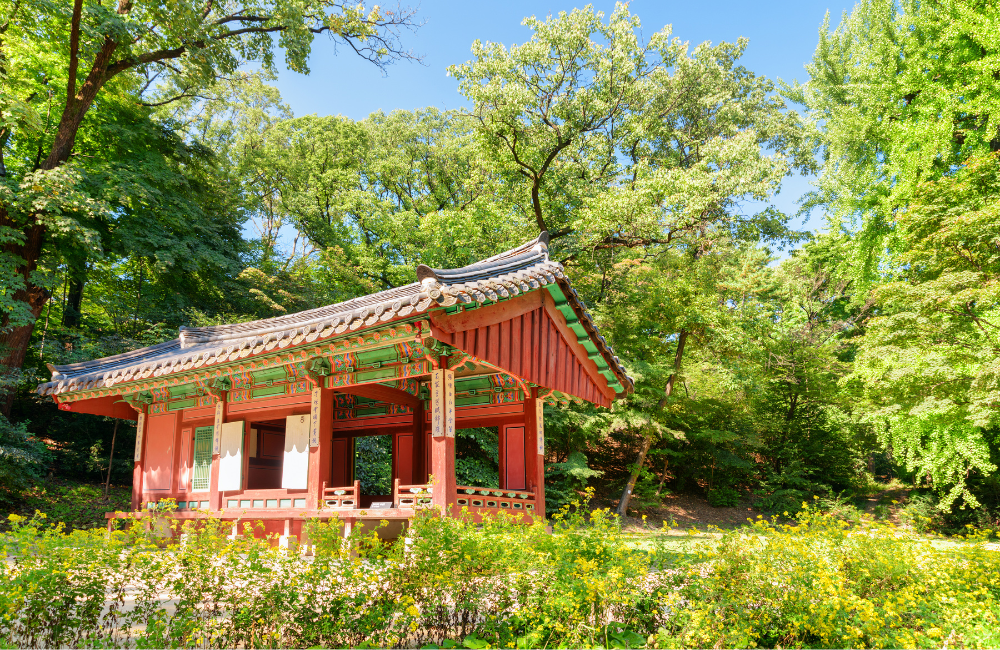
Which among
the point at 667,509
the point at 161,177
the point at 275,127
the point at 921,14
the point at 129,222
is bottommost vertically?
the point at 667,509

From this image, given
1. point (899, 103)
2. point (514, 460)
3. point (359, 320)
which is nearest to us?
point (359, 320)

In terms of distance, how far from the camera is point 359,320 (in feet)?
23.5

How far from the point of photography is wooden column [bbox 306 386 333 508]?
9.11m

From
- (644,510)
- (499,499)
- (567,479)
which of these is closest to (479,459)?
(567,479)

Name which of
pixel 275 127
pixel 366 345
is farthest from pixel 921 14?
pixel 275 127

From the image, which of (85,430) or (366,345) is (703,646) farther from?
(85,430)

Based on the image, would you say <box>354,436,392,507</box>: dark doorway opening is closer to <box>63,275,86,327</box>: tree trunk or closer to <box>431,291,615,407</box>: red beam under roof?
<box>431,291,615,407</box>: red beam under roof

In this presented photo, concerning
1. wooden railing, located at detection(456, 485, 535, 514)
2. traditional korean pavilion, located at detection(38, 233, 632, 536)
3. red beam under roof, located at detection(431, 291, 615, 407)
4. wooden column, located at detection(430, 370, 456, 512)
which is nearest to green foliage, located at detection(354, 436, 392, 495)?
traditional korean pavilion, located at detection(38, 233, 632, 536)

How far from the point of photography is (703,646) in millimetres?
4188

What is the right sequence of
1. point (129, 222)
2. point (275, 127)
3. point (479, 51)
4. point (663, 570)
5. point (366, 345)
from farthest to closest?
point (275, 127)
point (479, 51)
point (129, 222)
point (366, 345)
point (663, 570)

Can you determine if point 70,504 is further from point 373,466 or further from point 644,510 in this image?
point 644,510

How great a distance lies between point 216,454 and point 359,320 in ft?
17.7

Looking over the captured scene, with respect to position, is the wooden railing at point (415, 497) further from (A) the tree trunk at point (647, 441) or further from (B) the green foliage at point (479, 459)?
(A) the tree trunk at point (647, 441)

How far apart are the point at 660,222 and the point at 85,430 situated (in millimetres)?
17986
